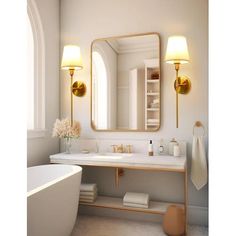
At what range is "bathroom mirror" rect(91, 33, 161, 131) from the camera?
A: 9.34 ft

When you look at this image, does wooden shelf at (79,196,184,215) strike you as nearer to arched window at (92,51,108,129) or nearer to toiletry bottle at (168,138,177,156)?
toiletry bottle at (168,138,177,156)

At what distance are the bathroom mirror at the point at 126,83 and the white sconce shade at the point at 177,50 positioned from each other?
0.85ft

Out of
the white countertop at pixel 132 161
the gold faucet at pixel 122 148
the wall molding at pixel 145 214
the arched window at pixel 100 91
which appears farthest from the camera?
the arched window at pixel 100 91

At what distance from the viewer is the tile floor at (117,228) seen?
2498 mm

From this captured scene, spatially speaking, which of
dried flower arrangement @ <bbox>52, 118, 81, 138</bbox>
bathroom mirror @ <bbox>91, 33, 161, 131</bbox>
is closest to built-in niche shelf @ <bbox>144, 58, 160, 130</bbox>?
bathroom mirror @ <bbox>91, 33, 161, 131</bbox>

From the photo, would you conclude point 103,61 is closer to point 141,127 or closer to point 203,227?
point 141,127

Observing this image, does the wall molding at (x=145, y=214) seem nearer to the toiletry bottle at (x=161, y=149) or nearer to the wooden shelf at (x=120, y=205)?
the wooden shelf at (x=120, y=205)

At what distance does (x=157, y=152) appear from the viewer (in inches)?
111

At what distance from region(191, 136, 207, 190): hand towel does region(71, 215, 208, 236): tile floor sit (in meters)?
0.51

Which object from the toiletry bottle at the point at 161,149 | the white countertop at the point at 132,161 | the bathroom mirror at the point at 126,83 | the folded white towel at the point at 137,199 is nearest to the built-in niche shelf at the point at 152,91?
the bathroom mirror at the point at 126,83
